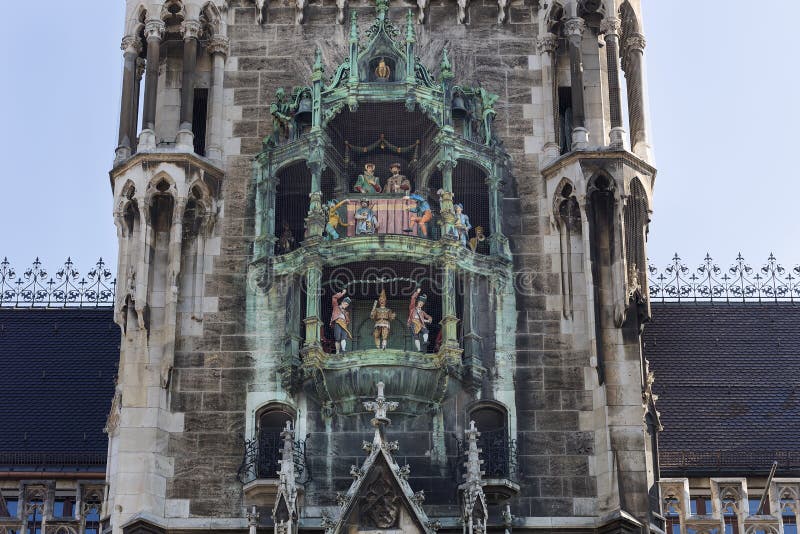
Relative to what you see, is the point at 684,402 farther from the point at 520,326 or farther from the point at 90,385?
the point at 90,385

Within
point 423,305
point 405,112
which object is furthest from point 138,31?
point 423,305

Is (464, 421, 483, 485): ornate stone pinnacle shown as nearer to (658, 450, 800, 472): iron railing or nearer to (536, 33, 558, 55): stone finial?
(658, 450, 800, 472): iron railing

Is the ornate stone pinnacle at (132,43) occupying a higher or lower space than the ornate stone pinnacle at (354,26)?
lower

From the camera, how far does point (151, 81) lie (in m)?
32.9

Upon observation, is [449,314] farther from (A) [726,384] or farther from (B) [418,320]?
(A) [726,384]

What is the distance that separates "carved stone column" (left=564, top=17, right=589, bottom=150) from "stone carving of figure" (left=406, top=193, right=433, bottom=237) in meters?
2.61

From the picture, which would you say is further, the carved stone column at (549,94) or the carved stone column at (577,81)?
the carved stone column at (549,94)

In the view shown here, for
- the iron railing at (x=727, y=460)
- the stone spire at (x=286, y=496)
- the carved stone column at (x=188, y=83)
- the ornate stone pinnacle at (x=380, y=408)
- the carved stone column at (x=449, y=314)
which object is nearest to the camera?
the stone spire at (x=286, y=496)

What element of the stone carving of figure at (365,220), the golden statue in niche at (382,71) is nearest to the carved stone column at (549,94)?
the golden statue in niche at (382,71)

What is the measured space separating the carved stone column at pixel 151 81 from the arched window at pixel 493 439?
6.97m

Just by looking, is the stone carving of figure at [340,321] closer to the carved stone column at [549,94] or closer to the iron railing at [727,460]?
the carved stone column at [549,94]

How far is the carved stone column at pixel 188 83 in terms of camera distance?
107 ft

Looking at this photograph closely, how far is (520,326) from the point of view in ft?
104

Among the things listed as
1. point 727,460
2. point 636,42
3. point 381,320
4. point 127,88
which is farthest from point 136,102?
point 727,460
